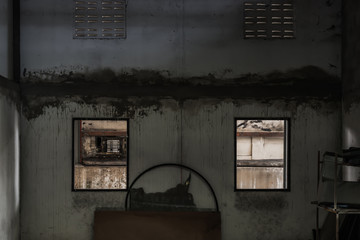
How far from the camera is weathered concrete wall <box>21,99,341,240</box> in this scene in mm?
4883

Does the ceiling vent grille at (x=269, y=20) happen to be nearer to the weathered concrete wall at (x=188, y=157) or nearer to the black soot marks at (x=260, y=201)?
the weathered concrete wall at (x=188, y=157)

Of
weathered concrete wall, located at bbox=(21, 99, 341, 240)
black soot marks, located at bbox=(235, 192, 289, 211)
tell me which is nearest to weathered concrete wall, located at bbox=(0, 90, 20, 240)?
weathered concrete wall, located at bbox=(21, 99, 341, 240)

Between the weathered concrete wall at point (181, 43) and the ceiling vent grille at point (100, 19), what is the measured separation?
10 cm

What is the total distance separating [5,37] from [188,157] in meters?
3.19

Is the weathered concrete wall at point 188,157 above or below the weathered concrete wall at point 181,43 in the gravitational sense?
below

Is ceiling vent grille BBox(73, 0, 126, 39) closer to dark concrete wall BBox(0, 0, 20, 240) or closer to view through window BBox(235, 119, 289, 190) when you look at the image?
dark concrete wall BBox(0, 0, 20, 240)

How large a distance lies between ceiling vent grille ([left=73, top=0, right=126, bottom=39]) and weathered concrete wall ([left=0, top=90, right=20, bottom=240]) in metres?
1.50

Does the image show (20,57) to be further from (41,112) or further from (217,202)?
(217,202)

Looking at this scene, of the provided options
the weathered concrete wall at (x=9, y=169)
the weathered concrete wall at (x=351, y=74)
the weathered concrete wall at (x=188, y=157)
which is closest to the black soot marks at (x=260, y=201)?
the weathered concrete wall at (x=188, y=157)

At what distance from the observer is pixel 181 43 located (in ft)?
16.3

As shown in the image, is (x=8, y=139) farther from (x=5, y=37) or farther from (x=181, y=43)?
(x=181, y=43)

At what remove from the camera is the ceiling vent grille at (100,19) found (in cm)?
493

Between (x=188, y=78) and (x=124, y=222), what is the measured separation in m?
2.39

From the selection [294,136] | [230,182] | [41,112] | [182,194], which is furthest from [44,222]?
[294,136]
